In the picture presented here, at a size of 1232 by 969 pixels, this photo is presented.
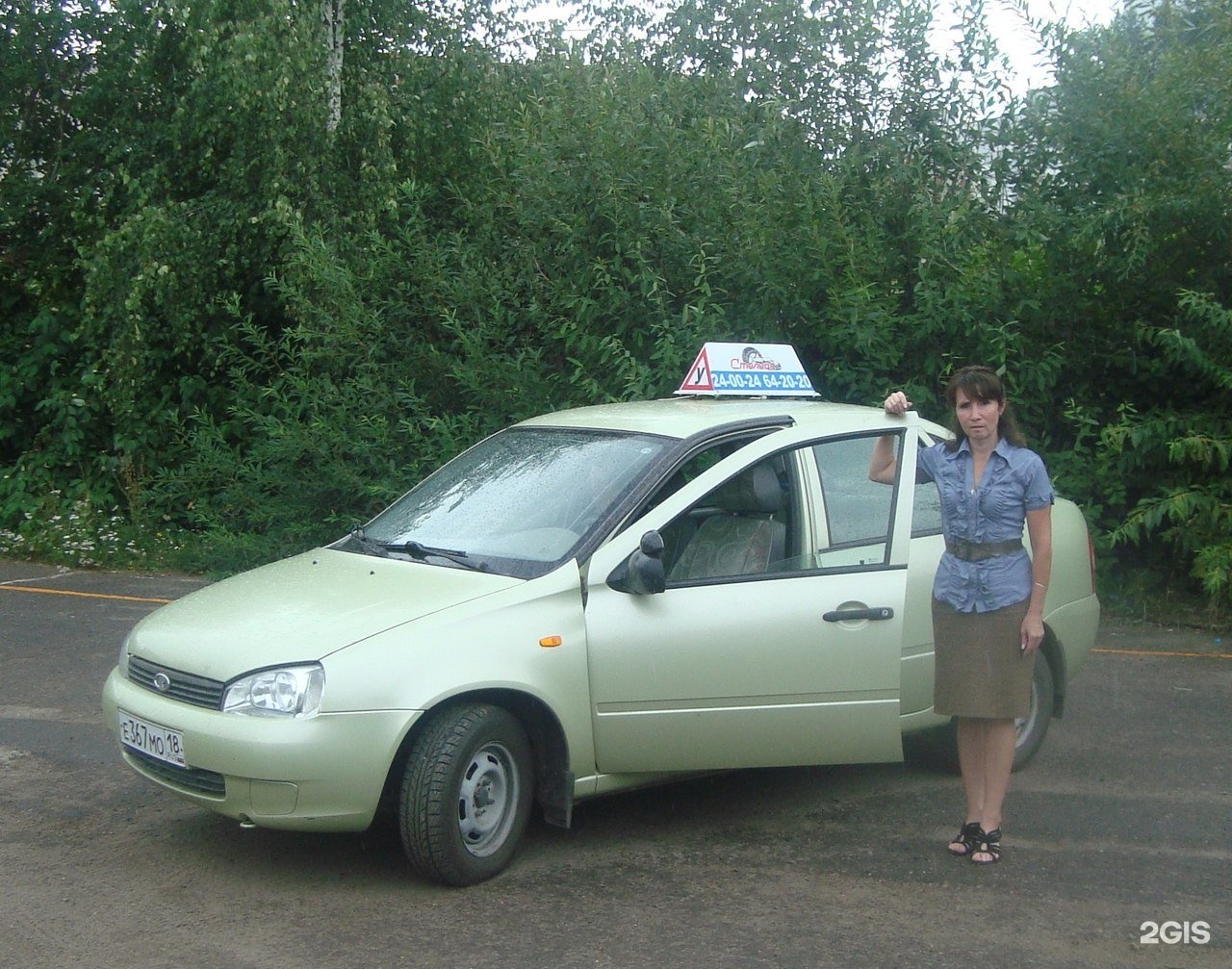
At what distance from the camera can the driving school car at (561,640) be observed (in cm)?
446

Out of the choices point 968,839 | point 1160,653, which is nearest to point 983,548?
point 968,839

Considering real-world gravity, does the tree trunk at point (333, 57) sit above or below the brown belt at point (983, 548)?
above

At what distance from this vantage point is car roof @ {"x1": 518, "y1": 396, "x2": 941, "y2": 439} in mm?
5613

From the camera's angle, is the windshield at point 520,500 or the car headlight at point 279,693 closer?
the car headlight at point 279,693

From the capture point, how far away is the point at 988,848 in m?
5.05

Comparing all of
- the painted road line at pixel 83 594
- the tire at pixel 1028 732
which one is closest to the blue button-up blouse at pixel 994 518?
the tire at pixel 1028 732

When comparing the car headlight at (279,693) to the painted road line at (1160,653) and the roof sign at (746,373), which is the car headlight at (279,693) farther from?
the painted road line at (1160,653)

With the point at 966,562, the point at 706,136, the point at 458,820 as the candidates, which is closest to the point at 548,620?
the point at 458,820

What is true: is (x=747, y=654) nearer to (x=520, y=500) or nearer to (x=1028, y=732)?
(x=520, y=500)

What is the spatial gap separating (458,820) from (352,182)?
10.3 meters

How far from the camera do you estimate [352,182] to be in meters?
13.8

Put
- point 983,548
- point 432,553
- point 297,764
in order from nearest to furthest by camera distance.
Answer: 1. point 297,764
2. point 983,548
3. point 432,553

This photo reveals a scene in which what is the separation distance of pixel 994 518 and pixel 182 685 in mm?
2920

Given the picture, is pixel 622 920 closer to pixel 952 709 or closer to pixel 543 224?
pixel 952 709
